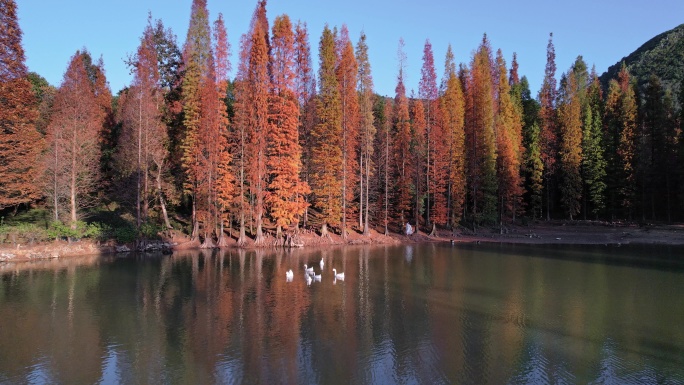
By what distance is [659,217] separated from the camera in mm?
52031

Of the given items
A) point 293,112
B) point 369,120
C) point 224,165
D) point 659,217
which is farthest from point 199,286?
point 659,217

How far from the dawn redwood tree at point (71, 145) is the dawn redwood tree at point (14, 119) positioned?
119 centimetres

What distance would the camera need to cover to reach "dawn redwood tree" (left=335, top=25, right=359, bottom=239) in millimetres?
40750

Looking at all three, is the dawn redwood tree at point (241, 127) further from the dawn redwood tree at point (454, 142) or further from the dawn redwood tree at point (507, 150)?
the dawn redwood tree at point (507, 150)

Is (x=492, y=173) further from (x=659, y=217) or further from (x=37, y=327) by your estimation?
(x=37, y=327)

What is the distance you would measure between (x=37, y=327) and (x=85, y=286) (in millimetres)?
6304

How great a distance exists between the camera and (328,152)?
133ft

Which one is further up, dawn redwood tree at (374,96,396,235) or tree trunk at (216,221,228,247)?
dawn redwood tree at (374,96,396,235)

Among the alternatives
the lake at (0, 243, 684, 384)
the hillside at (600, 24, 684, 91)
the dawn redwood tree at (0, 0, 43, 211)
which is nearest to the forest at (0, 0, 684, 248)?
the dawn redwood tree at (0, 0, 43, 211)

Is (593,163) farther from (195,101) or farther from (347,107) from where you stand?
(195,101)

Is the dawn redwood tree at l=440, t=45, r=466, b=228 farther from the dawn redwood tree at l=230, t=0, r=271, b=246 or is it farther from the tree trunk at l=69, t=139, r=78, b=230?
the tree trunk at l=69, t=139, r=78, b=230

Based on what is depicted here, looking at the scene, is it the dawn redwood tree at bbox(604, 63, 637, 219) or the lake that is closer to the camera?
the lake

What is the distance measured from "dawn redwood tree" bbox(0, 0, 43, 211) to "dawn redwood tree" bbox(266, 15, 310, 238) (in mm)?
16461

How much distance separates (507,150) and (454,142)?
754cm
